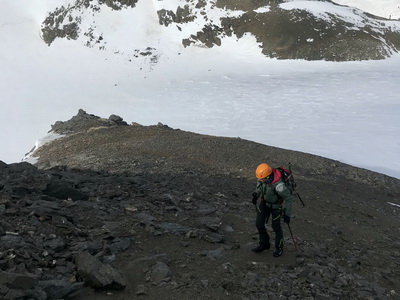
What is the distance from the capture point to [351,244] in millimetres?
10836

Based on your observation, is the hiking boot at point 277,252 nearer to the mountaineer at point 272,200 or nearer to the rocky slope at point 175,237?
the mountaineer at point 272,200

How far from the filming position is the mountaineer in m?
8.35

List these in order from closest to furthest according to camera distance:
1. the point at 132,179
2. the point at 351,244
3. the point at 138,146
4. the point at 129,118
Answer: the point at 351,244
the point at 132,179
the point at 138,146
the point at 129,118

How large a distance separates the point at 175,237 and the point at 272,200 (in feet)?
7.84

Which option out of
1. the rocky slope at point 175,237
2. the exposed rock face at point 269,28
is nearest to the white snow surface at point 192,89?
the exposed rock face at point 269,28

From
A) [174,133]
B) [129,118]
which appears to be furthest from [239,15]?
[174,133]

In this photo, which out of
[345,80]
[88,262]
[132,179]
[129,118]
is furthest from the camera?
[345,80]

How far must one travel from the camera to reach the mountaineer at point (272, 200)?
835cm

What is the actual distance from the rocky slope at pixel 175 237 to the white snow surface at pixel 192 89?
46.2 feet

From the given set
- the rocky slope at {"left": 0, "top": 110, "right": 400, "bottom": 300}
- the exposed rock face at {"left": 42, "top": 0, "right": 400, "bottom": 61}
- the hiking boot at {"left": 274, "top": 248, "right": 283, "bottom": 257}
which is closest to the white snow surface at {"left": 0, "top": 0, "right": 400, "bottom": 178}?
the exposed rock face at {"left": 42, "top": 0, "right": 400, "bottom": 61}

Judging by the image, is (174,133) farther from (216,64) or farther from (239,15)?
(239,15)

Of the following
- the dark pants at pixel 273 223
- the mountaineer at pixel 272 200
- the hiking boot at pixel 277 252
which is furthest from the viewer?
the hiking boot at pixel 277 252

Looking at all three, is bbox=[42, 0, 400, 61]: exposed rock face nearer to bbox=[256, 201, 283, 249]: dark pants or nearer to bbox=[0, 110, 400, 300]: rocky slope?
bbox=[0, 110, 400, 300]: rocky slope

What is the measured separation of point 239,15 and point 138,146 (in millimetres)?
78292
